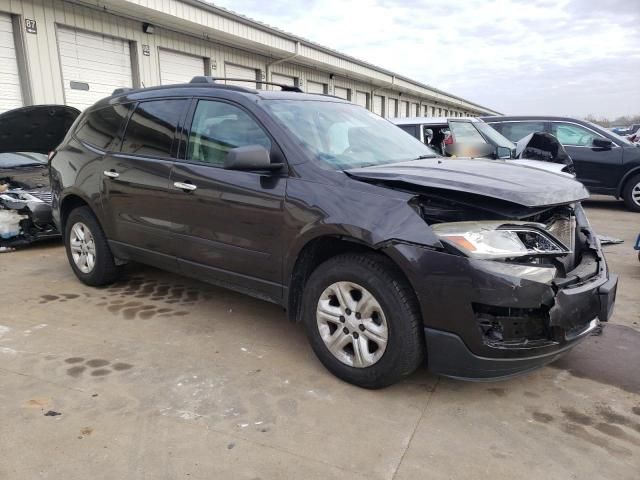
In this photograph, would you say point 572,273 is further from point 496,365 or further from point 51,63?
point 51,63

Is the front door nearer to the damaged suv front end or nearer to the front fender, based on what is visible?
the front fender

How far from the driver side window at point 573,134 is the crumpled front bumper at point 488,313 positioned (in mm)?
7687

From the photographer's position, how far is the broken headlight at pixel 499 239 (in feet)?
7.82

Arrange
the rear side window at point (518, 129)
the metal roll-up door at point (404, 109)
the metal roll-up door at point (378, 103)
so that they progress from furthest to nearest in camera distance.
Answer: the metal roll-up door at point (404, 109) → the metal roll-up door at point (378, 103) → the rear side window at point (518, 129)

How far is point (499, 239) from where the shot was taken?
2.43m

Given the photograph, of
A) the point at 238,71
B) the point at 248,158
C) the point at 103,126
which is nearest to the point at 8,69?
the point at 103,126

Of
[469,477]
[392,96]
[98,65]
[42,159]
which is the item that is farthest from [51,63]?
[392,96]

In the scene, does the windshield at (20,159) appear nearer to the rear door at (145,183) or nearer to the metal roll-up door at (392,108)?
the rear door at (145,183)

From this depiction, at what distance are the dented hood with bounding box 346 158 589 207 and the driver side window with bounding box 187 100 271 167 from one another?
0.83 m

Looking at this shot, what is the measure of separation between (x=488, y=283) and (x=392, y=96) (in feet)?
83.2

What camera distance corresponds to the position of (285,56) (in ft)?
48.9

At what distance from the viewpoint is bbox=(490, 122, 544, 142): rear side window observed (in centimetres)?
942

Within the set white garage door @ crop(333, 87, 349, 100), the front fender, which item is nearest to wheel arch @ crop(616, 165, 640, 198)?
the front fender

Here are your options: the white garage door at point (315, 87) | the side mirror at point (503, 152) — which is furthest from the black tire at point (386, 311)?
the white garage door at point (315, 87)
